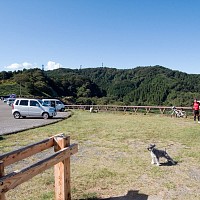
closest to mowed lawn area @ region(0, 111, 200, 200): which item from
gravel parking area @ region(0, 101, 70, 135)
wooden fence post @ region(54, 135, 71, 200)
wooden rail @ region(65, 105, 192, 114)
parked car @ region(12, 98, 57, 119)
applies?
wooden fence post @ region(54, 135, 71, 200)

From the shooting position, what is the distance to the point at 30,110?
21031 millimetres

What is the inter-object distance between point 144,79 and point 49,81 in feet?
235

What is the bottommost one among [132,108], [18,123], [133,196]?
[133,196]

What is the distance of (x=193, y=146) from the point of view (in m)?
8.68

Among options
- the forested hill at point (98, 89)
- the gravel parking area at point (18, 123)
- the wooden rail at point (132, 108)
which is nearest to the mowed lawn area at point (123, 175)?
the gravel parking area at point (18, 123)

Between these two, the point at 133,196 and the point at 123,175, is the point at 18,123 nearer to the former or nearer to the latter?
the point at 123,175

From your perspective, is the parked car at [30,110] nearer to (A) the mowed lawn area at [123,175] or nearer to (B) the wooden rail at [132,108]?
(B) the wooden rail at [132,108]

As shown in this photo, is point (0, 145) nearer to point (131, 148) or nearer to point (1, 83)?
point (131, 148)

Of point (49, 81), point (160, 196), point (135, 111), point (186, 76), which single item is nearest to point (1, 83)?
point (49, 81)

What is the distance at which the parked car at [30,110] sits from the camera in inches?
821

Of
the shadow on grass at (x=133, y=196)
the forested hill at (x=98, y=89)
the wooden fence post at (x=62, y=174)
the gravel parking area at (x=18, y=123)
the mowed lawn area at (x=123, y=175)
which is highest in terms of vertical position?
the forested hill at (x=98, y=89)

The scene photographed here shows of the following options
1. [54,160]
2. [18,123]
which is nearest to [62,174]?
[54,160]

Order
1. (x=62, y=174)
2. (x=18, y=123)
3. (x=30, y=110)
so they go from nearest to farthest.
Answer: (x=62, y=174) → (x=18, y=123) → (x=30, y=110)

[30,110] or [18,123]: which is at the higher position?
[30,110]
